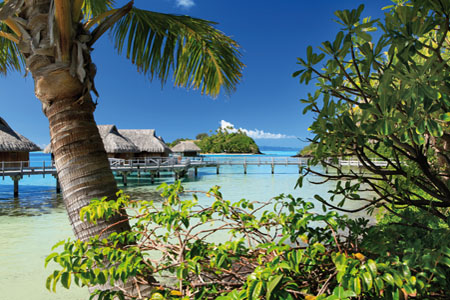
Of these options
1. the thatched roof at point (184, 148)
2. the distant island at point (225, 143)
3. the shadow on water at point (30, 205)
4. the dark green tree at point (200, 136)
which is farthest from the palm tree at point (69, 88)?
the dark green tree at point (200, 136)

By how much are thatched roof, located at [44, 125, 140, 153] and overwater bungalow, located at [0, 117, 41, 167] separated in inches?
239

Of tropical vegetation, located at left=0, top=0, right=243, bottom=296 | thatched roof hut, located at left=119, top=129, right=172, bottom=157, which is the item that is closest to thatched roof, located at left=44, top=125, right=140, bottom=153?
thatched roof hut, located at left=119, top=129, right=172, bottom=157

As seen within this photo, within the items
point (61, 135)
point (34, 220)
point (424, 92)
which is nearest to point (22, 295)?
point (61, 135)

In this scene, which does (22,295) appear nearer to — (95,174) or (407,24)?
(95,174)

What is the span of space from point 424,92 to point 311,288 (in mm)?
946

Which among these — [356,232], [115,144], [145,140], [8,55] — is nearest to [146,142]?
[145,140]

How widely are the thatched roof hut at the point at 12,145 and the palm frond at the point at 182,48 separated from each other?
1942 centimetres

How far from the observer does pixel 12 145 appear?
19312 millimetres

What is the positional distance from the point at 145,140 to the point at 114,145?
5631mm

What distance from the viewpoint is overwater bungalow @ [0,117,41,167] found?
750 inches

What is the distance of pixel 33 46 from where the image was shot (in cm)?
Answer: 238

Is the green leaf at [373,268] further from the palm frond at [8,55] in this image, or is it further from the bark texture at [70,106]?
the palm frond at [8,55]

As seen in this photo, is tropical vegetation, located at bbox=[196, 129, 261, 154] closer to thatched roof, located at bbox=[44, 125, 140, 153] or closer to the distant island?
the distant island

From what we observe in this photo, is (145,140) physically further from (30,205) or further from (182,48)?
(182,48)
